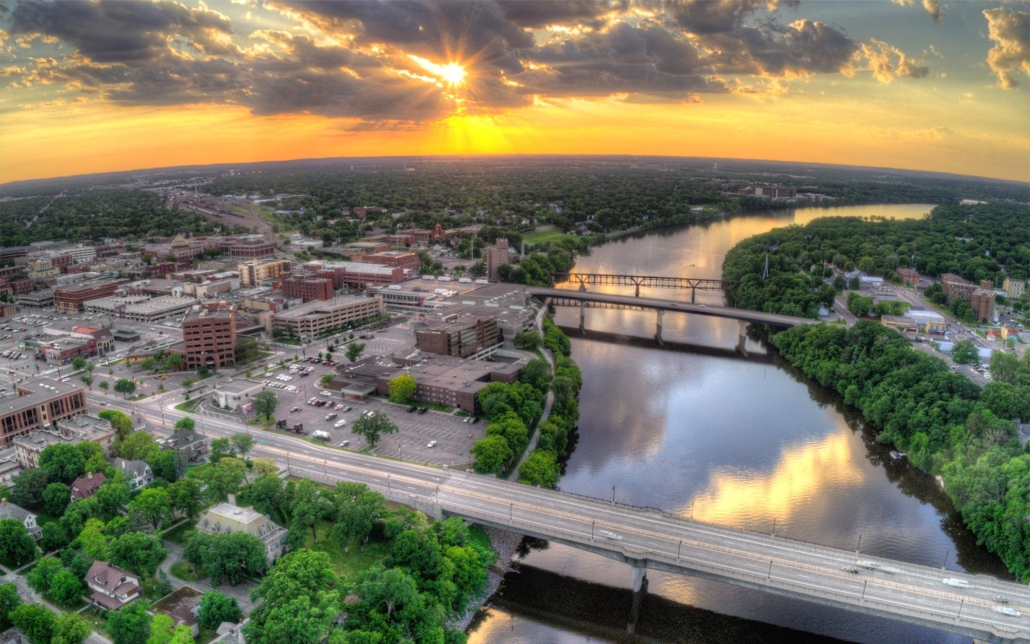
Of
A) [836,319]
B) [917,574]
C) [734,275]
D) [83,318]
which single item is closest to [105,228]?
[83,318]

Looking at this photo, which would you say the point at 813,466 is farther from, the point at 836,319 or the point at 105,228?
the point at 105,228

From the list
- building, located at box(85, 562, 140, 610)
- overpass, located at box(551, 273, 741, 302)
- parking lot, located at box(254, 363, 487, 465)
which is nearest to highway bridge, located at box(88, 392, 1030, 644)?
parking lot, located at box(254, 363, 487, 465)

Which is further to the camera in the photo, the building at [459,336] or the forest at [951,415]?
the building at [459,336]

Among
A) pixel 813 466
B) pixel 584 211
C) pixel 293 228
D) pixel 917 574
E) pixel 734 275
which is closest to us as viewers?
pixel 917 574

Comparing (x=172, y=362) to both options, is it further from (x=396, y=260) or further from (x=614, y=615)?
(x=614, y=615)

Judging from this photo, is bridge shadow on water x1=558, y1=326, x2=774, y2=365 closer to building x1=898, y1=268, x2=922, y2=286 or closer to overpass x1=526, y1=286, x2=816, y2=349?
overpass x1=526, y1=286, x2=816, y2=349

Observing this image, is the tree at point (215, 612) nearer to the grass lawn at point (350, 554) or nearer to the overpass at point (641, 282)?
the grass lawn at point (350, 554)

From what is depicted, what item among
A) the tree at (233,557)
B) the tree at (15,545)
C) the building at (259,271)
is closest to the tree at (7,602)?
the tree at (15,545)
